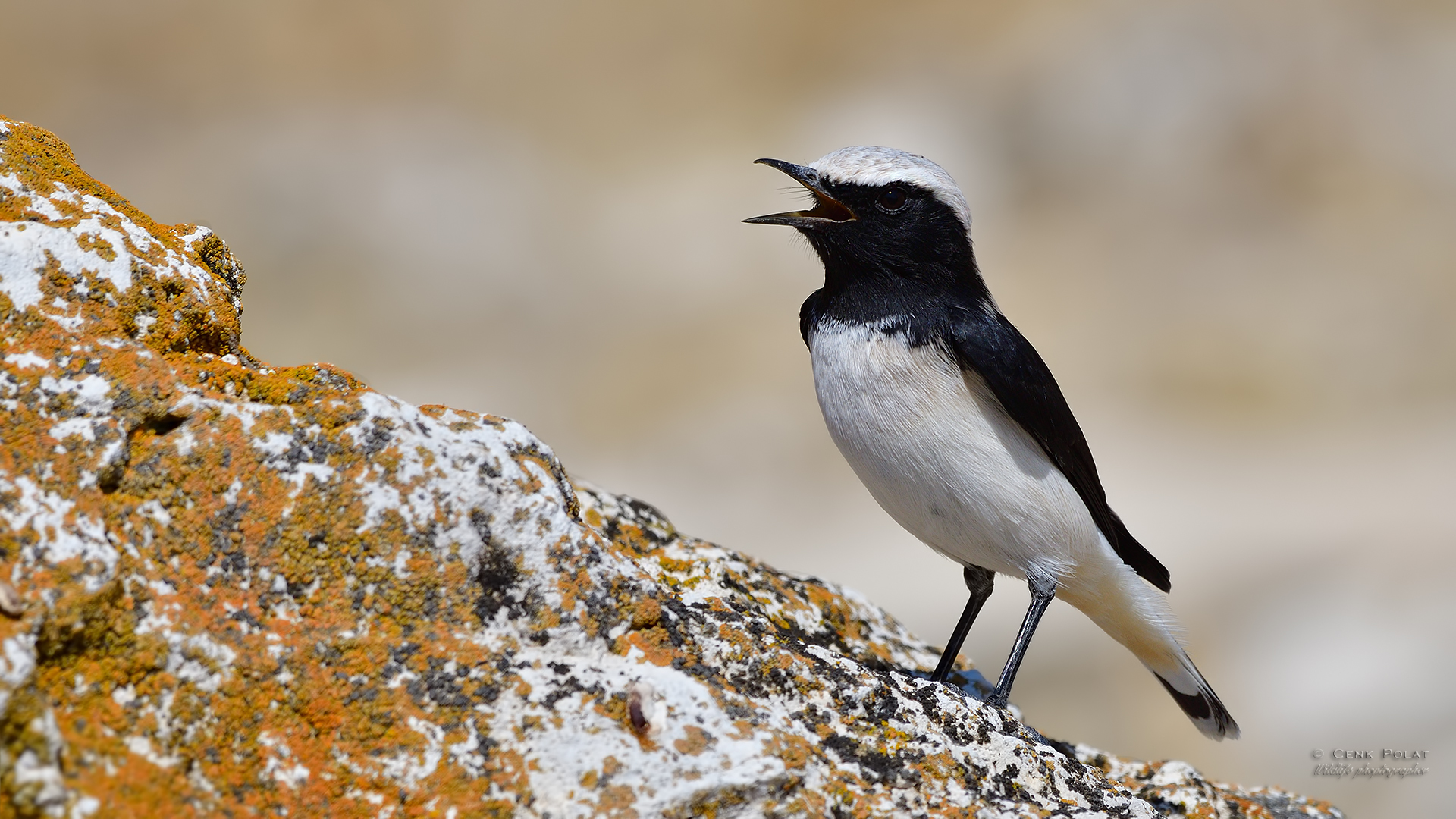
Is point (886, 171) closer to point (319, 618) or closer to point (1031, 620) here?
point (1031, 620)

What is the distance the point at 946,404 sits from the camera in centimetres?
530

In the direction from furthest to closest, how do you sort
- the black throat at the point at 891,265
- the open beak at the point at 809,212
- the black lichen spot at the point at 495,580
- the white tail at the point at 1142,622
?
1. the white tail at the point at 1142,622
2. the open beak at the point at 809,212
3. the black throat at the point at 891,265
4. the black lichen spot at the point at 495,580

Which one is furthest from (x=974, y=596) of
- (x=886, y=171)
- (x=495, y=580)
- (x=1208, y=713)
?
(x=495, y=580)

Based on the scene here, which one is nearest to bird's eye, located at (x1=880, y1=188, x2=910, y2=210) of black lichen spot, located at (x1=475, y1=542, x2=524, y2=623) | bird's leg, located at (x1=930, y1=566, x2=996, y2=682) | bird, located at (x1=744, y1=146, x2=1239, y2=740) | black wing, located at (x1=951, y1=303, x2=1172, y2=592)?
bird, located at (x1=744, y1=146, x2=1239, y2=740)

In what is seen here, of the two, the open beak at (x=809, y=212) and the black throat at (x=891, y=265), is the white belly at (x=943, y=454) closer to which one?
the black throat at (x=891, y=265)

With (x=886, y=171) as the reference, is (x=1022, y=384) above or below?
below

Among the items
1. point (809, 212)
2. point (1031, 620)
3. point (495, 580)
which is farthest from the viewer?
point (809, 212)

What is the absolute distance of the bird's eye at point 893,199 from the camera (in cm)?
582

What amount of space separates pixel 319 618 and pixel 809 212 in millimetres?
3573

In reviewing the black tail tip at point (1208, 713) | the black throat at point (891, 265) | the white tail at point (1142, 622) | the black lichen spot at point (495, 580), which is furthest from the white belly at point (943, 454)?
the black lichen spot at point (495, 580)

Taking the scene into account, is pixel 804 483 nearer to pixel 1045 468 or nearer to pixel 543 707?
pixel 1045 468

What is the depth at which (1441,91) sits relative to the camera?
24641mm

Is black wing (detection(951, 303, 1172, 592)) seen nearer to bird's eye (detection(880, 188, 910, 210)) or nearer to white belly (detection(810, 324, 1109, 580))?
white belly (detection(810, 324, 1109, 580))

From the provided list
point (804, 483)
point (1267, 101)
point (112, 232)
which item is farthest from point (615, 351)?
point (112, 232)
